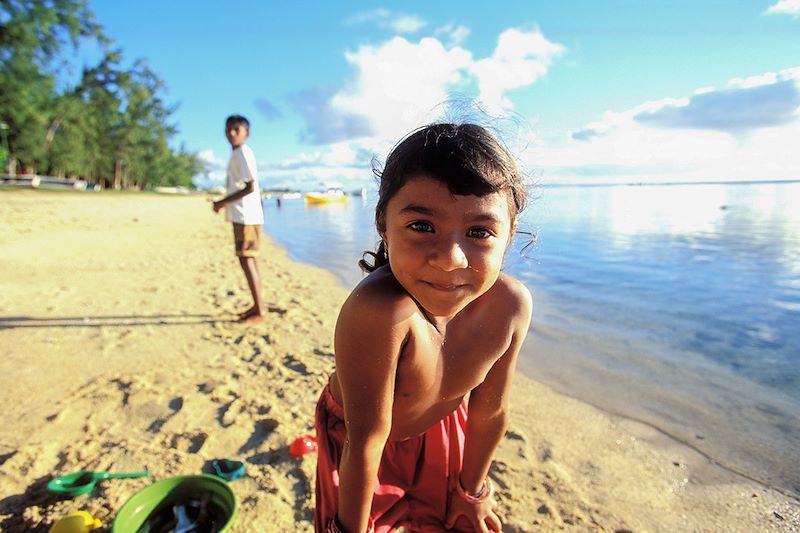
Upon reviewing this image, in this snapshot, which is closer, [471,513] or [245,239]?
[471,513]

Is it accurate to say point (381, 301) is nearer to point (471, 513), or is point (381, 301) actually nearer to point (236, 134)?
point (471, 513)

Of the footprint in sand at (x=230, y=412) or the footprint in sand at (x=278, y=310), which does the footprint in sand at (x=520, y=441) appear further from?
the footprint in sand at (x=278, y=310)

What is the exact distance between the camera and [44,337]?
13.7 feet

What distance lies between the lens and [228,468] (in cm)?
236

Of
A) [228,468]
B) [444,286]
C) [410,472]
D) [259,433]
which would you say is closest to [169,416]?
[259,433]

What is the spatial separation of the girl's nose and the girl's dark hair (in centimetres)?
13

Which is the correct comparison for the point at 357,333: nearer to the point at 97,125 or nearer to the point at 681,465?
the point at 681,465

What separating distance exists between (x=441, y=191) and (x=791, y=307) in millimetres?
7274

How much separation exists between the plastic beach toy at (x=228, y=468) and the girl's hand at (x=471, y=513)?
4.06 feet

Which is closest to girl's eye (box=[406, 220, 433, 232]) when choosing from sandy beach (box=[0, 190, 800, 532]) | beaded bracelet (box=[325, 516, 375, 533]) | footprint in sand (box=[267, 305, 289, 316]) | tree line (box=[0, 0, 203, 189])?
beaded bracelet (box=[325, 516, 375, 533])

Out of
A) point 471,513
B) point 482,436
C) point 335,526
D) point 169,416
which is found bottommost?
point 169,416

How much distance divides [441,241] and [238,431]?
7.35ft

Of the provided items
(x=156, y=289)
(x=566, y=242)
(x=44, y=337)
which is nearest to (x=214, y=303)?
(x=156, y=289)

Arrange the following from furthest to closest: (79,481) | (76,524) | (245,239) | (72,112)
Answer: (72,112) < (245,239) < (79,481) < (76,524)
